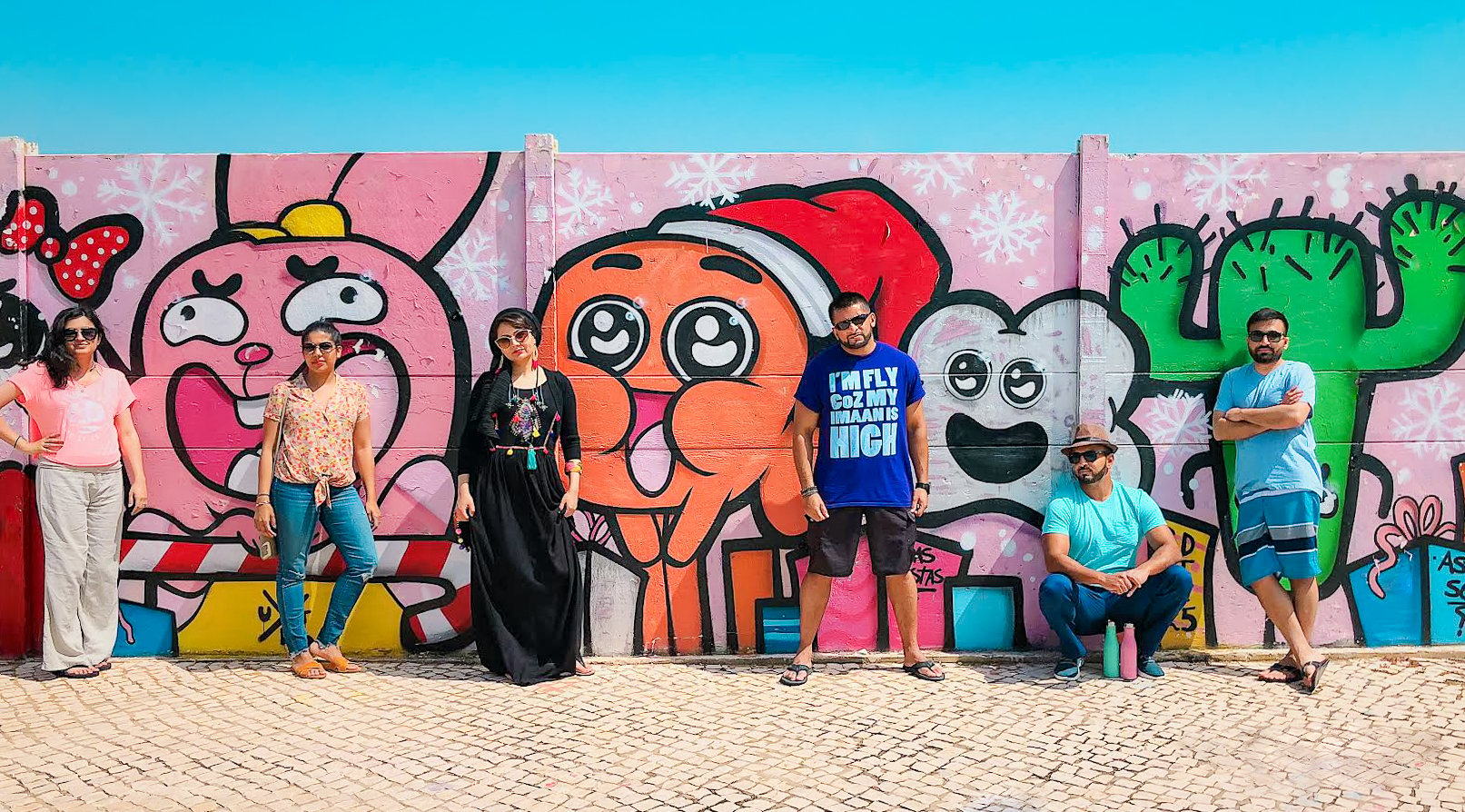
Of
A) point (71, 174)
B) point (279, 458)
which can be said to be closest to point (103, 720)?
point (279, 458)

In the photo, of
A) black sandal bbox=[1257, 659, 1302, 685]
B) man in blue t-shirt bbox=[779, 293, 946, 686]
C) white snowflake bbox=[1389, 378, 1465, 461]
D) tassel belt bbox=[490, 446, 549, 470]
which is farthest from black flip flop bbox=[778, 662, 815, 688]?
white snowflake bbox=[1389, 378, 1465, 461]

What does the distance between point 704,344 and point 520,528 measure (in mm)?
1377

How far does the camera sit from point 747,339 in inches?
206

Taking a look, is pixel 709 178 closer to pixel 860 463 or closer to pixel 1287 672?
pixel 860 463

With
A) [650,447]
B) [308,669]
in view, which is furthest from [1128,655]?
[308,669]

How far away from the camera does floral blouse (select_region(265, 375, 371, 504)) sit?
4824mm

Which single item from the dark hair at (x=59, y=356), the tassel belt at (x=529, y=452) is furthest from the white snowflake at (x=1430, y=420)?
the dark hair at (x=59, y=356)

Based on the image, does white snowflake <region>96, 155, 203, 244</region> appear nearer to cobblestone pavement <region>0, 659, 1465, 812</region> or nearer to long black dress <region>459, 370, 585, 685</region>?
long black dress <region>459, 370, 585, 685</region>

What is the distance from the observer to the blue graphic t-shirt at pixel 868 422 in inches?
192

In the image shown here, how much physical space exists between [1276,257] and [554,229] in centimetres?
391

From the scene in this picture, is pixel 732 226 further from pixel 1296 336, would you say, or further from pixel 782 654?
pixel 1296 336

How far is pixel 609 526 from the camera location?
521 cm

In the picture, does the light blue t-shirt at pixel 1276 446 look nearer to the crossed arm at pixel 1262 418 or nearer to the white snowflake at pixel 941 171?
the crossed arm at pixel 1262 418

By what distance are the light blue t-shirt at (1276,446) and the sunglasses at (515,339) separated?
3.67m
